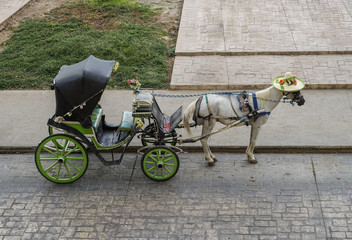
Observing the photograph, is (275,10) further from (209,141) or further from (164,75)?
(209,141)

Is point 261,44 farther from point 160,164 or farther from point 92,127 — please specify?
point 92,127

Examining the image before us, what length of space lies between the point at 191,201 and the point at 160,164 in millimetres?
789

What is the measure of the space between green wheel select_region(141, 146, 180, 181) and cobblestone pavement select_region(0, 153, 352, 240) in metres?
0.17

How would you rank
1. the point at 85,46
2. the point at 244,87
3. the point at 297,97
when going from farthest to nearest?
the point at 85,46 → the point at 244,87 → the point at 297,97

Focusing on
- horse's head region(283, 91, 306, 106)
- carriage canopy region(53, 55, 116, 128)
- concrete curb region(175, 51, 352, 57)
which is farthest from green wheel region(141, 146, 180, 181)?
concrete curb region(175, 51, 352, 57)

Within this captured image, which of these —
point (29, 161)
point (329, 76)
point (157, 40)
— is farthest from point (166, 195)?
point (157, 40)

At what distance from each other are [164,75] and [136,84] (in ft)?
11.3

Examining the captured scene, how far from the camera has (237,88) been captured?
9969 millimetres

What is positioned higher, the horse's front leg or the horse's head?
the horse's head

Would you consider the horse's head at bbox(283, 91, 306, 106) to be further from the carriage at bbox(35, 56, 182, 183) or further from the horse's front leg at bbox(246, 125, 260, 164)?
the carriage at bbox(35, 56, 182, 183)

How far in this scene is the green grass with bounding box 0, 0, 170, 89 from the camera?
1057 centimetres

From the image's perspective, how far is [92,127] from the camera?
23.2 feet

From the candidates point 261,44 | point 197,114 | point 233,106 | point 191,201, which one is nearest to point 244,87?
point 261,44

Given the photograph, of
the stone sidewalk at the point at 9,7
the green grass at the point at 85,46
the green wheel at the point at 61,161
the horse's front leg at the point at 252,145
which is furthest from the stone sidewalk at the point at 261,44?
the stone sidewalk at the point at 9,7
